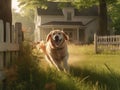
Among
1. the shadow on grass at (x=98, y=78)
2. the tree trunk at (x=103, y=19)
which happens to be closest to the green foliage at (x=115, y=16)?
the tree trunk at (x=103, y=19)

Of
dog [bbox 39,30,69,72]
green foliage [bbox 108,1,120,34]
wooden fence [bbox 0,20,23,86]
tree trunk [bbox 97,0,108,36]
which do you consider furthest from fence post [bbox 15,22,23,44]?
green foliage [bbox 108,1,120,34]

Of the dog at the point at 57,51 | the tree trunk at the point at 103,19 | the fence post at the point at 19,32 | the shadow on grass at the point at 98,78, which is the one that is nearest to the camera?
the shadow on grass at the point at 98,78

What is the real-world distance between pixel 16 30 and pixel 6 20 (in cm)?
81

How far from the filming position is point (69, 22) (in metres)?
61.6

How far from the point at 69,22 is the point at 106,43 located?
109 ft

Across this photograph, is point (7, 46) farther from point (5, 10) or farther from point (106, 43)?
point (106, 43)

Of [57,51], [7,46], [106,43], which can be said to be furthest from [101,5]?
[7,46]

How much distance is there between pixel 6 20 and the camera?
8.07 meters

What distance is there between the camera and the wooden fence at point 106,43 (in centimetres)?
2808

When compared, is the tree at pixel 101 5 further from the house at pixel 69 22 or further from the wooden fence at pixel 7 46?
the wooden fence at pixel 7 46

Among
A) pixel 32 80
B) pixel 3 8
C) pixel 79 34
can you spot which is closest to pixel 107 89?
pixel 32 80

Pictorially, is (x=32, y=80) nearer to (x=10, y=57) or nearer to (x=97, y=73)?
(x=10, y=57)

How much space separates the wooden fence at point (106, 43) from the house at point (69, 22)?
99.8 ft

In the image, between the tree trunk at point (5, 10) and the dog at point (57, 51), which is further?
the dog at point (57, 51)
